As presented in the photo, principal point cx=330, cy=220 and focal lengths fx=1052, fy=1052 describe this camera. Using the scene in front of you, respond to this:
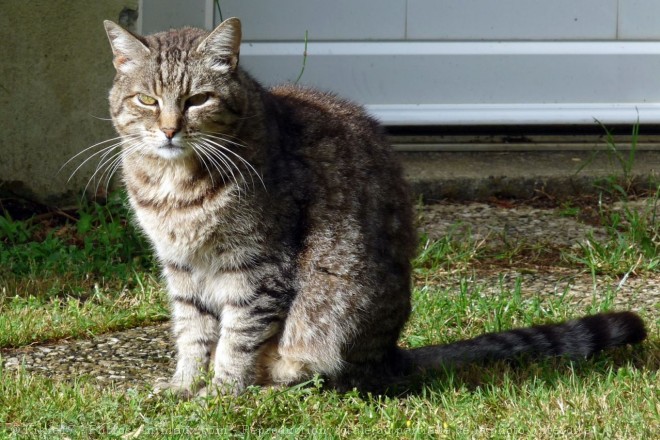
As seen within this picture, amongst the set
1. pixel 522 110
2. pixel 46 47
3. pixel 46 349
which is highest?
pixel 46 47

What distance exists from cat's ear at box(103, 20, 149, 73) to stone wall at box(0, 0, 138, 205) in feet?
5.53

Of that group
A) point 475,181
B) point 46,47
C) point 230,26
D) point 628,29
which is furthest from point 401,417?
point 628,29

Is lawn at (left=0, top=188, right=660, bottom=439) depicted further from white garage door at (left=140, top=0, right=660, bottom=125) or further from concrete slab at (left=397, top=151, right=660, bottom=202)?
white garage door at (left=140, top=0, right=660, bottom=125)

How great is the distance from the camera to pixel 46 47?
17.1ft

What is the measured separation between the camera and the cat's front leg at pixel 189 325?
3629 mm

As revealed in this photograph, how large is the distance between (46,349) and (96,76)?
5.93 feet

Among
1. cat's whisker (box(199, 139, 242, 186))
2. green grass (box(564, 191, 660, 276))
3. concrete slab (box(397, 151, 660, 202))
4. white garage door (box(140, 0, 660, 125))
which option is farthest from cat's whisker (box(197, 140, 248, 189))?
white garage door (box(140, 0, 660, 125))

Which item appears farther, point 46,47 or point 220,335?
point 46,47

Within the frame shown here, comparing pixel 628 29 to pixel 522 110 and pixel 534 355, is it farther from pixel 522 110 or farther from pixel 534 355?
pixel 534 355

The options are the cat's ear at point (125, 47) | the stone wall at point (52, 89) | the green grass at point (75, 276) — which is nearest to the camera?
the cat's ear at point (125, 47)

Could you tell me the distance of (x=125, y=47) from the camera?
3.50 m

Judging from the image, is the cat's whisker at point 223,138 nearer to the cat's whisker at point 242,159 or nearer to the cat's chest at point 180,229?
the cat's whisker at point 242,159

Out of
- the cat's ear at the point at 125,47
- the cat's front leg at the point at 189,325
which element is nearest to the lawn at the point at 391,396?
the cat's front leg at the point at 189,325

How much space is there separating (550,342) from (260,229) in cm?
112
